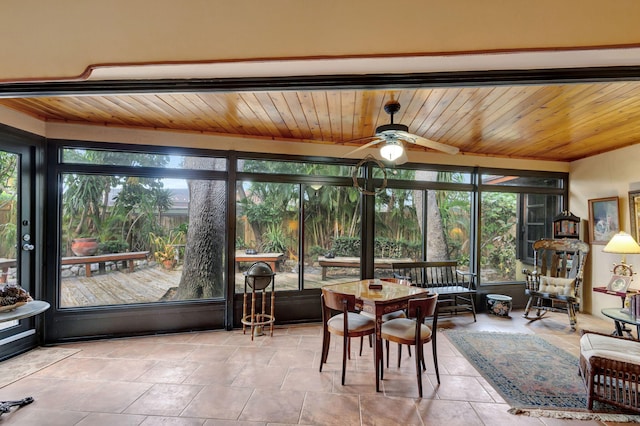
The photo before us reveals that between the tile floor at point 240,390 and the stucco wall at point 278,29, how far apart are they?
2341 mm

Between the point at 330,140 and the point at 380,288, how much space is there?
7.78 ft

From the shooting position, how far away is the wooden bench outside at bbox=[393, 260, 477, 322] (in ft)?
15.6

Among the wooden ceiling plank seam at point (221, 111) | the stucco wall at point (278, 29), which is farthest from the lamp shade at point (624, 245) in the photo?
the wooden ceiling plank seam at point (221, 111)

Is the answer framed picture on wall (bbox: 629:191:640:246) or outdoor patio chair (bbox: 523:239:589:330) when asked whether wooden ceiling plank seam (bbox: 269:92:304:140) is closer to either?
outdoor patio chair (bbox: 523:239:589:330)

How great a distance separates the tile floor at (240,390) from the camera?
2.29 meters

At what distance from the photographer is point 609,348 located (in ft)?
8.34

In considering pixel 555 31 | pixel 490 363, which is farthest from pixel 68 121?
pixel 490 363

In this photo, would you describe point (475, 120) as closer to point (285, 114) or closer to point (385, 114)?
point (385, 114)

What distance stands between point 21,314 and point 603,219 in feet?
23.3

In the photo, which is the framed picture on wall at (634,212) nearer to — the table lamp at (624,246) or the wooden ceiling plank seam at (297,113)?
the table lamp at (624,246)

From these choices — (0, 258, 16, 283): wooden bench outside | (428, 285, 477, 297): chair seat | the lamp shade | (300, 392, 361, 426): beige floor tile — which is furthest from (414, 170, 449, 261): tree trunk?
(0, 258, 16, 283): wooden bench outside

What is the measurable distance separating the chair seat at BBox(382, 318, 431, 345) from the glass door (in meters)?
3.83

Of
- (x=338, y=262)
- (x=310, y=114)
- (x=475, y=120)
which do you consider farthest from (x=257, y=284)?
(x=475, y=120)

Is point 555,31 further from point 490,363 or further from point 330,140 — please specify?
point 330,140
